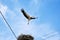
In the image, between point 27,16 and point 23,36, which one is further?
point 27,16

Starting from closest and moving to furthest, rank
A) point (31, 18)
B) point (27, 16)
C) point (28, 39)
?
point (28, 39)
point (27, 16)
point (31, 18)

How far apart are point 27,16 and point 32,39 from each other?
2.44 meters

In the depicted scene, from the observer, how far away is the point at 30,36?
40.4ft

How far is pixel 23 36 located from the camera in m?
12.3

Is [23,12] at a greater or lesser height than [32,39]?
greater

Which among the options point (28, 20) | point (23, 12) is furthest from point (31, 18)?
point (23, 12)

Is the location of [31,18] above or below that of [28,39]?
above

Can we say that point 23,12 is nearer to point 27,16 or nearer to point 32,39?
point 27,16

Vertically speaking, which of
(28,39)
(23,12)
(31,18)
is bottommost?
(28,39)

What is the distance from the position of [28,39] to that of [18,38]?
98cm

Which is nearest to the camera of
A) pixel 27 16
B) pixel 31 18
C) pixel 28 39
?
pixel 28 39

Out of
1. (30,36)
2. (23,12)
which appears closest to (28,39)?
(30,36)

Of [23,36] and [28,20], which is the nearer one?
[23,36]

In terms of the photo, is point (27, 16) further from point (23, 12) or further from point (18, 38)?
point (18, 38)
